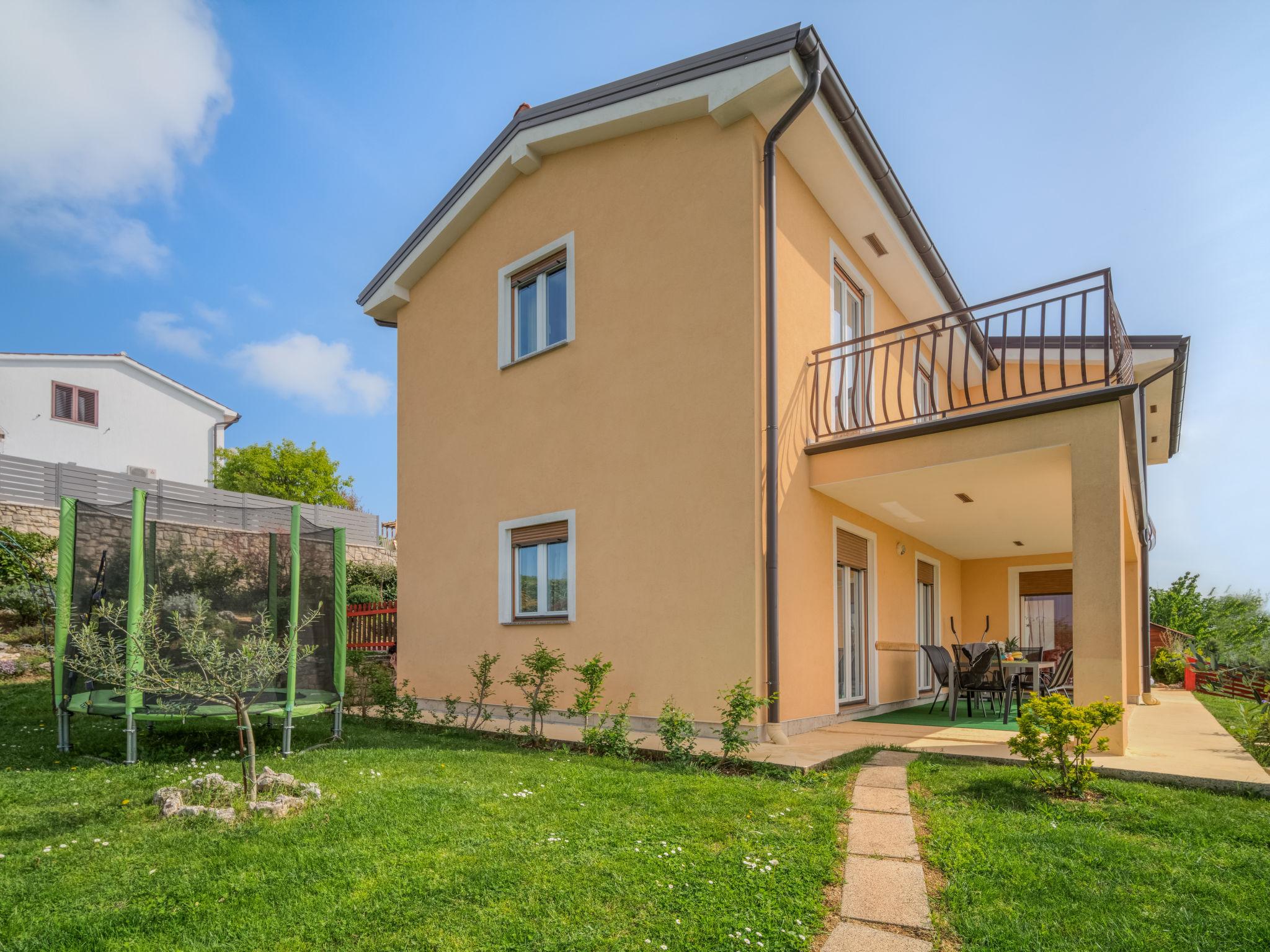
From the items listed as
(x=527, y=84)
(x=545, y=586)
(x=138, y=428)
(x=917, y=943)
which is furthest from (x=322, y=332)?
(x=917, y=943)

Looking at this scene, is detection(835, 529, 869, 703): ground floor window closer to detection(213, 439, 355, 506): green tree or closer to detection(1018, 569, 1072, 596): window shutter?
detection(1018, 569, 1072, 596): window shutter

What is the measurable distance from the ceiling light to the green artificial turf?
18.3 feet

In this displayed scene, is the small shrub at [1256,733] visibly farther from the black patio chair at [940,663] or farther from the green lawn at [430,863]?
the green lawn at [430,863]

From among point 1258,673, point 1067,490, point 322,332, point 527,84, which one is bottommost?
point 1258,673

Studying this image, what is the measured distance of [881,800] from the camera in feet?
15.2

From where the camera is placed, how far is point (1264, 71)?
675 centimetres

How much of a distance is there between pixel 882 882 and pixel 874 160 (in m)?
6.81

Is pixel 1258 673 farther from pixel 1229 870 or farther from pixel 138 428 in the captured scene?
pixel 138 428

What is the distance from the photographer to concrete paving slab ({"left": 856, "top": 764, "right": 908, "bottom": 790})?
498 cm

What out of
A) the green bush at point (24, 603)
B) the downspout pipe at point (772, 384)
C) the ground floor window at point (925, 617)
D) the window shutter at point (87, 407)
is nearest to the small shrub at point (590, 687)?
the downspout pipe at point (772, 384)

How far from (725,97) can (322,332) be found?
3481 centimetres

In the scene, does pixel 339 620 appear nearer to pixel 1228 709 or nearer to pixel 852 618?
pixel 852 618

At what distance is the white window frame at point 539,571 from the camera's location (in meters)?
8.10

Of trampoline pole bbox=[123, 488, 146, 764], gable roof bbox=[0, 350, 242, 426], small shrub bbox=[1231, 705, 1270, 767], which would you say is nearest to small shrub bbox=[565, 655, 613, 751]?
trampoline pole bbox=[123, 488, 146, 764]
